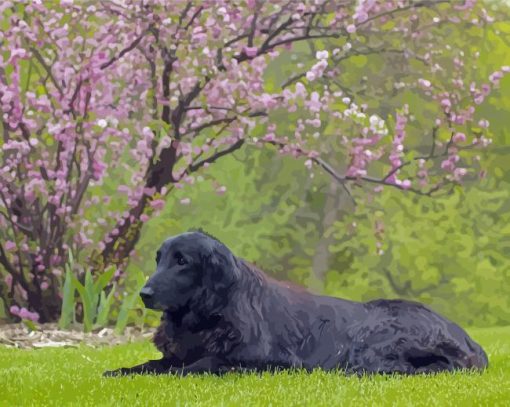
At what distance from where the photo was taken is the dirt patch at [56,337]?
1091cm

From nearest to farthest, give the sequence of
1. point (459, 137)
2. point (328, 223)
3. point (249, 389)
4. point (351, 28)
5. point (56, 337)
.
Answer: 1. point (249, 389)
2. point (56, 337)
3. point (351, 28)
4. point (459, 137)
5. point (328, 223)

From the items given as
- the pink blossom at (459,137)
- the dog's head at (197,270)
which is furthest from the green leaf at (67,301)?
the pink blossom at (459,137)

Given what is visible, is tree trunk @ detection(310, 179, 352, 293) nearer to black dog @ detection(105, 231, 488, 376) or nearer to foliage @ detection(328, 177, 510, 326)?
foliage @ detection(328, 177, 510, 326)

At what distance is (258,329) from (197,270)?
68 centimetres

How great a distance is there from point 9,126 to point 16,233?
1.53 meters

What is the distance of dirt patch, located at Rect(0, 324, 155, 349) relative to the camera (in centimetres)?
1091

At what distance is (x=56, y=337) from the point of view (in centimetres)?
1136

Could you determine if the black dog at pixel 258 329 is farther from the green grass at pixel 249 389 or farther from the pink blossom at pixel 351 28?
the pink blossom at pixel 351 28

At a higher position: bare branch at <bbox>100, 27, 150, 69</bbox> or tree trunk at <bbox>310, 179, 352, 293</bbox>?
bare branch at <bbox>100, 27, 150, 69</bbox>

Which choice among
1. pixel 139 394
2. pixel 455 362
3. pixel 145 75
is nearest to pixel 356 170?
pixel 145 75

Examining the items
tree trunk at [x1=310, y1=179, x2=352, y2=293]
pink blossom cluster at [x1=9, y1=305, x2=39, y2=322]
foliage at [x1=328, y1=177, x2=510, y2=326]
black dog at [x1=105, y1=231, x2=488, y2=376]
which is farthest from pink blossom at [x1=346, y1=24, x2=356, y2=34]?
tree trunk at [x1=310, y1=179, x2=352, y2=293]

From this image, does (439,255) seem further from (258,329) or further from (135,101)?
(258,329)

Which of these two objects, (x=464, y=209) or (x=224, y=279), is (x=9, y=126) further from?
(x=464, y=209)

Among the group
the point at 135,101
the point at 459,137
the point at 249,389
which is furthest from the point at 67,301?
the point at 249,389
